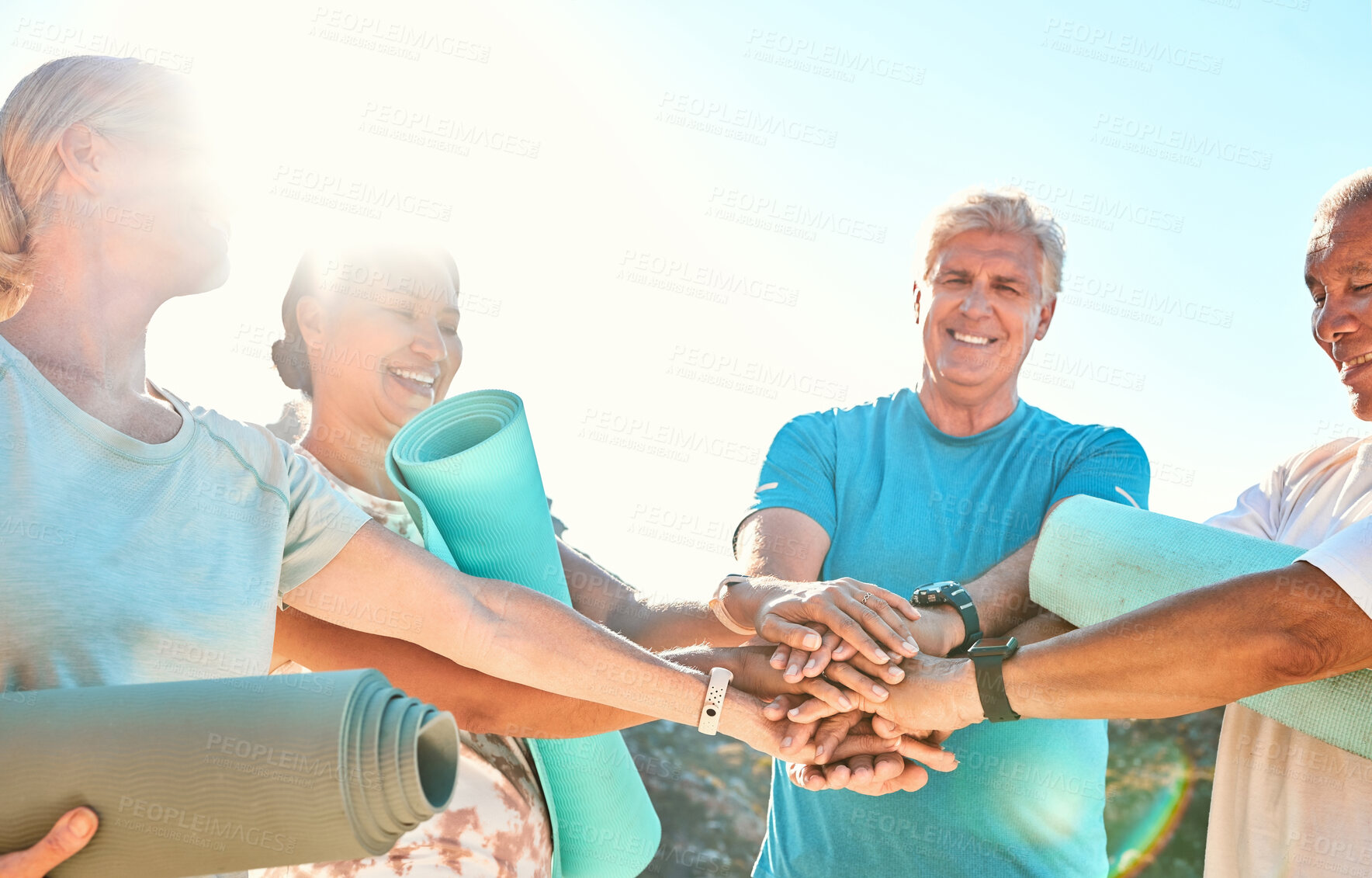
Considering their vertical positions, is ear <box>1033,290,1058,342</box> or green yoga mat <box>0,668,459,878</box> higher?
ear <box>1033,290,1058,342</box>

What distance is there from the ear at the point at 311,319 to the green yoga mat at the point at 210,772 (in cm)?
178

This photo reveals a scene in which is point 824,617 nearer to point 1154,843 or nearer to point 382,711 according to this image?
point 382,711

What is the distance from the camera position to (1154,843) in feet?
25.1

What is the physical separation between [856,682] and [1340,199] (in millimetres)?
1729

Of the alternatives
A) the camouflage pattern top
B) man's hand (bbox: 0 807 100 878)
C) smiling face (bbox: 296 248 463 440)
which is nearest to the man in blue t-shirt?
the camouflage pattern top

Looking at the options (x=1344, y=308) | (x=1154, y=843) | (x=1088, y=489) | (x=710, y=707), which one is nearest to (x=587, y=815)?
(x=710, y=707)

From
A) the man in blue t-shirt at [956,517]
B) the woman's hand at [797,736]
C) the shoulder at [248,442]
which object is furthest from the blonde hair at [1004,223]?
the shoulder at [248,442]

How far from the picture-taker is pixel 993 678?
2904 mm

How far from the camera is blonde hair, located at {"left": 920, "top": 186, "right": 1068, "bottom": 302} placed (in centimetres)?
346

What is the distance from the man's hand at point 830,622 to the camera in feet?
10.1

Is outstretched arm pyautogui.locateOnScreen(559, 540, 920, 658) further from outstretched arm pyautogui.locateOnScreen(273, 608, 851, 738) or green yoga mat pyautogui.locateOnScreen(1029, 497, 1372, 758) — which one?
outstretched arm pyautogui.locateOnScreen(273, 608, 851, 738)

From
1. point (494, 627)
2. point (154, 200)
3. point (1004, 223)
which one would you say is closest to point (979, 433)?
point (1004, 223)

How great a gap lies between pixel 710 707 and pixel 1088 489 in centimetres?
118

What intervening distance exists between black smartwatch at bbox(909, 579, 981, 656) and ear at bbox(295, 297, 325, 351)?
183 centimetres
